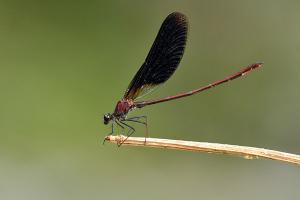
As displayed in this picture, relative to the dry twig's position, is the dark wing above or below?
above

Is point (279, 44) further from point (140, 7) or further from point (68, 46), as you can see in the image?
point (68, 46)

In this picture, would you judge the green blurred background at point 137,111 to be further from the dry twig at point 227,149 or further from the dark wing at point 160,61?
the dry twig at point 227,149

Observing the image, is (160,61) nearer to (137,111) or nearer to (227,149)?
(227,149)

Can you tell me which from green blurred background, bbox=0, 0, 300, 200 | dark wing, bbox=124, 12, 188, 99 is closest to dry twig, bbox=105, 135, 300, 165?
dark wing, bbox=124, 12, 188, 99

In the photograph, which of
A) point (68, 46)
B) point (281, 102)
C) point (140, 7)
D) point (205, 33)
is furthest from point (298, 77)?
point (68, 46)

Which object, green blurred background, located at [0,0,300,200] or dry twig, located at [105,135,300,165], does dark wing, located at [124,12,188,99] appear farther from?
green blurred background, located at [0,0,300,200]

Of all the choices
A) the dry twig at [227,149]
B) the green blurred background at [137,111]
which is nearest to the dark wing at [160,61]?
the dry twig at [227,149]
